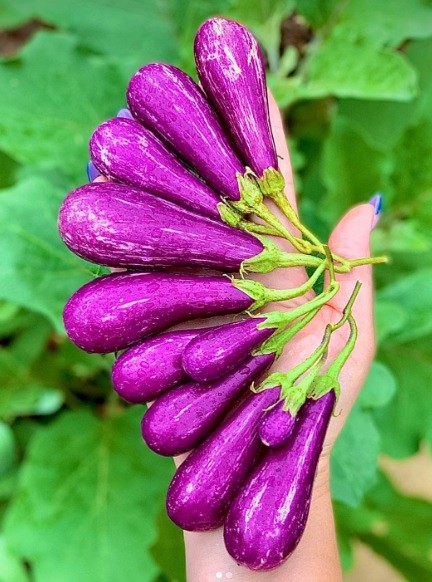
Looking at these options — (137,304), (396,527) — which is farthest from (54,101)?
(396,527)

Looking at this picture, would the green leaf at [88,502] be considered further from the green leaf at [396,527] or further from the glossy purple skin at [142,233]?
the glossy purple skin at [142,233]

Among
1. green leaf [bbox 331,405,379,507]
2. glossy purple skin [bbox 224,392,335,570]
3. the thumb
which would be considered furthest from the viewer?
green leaf [bbox 331,405,379,507]

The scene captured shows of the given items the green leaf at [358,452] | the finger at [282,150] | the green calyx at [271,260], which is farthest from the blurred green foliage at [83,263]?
the green calyx at [271,260]

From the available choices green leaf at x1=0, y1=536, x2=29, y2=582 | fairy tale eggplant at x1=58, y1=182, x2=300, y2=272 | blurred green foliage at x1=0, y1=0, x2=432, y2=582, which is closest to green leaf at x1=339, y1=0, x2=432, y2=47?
blurred green foliage at x1=0, y1=0, x2=432, y2=582

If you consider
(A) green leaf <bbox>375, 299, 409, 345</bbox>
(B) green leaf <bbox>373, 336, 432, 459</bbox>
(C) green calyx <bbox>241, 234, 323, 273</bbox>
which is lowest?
(B) green leaf <bbox>373, 336, 432, 459</bbox>

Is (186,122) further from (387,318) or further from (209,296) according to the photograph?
(387,318)

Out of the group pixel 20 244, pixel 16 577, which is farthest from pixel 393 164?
pixel 16 577

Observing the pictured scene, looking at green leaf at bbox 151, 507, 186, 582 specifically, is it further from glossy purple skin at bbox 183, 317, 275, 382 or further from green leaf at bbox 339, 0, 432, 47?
green leaf at bbox 339, 0, 432, 47
